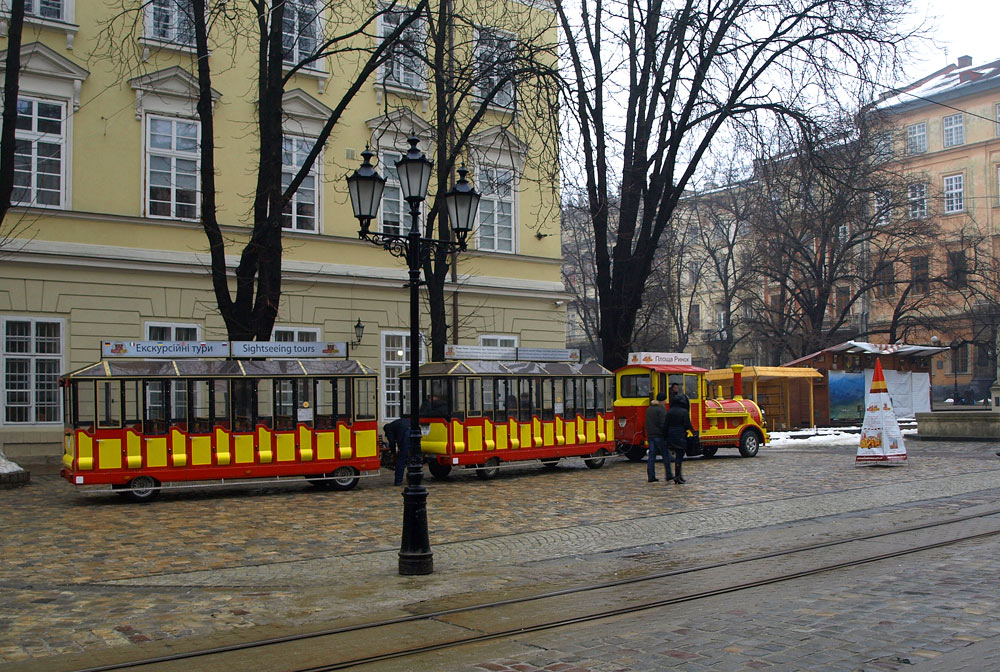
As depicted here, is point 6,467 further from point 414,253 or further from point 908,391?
point 908,391

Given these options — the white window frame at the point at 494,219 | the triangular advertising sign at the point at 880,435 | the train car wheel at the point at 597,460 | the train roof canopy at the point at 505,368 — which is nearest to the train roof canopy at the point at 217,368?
the train roof canopy at the point at 505,368

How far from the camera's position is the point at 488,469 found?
20.7m

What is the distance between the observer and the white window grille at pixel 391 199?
2798 cm

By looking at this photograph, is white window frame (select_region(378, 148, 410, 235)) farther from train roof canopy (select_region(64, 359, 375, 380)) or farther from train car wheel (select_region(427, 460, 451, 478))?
train roof canopy (select_region(64, 359, 375, 380))

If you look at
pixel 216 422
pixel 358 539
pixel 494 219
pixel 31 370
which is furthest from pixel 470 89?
pixel 358 539

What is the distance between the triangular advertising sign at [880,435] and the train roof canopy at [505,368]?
6328 millimetres

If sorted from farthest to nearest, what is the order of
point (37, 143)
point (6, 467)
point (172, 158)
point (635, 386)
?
point (635, 386)
point (172, 158)
point (37, 143)
point (6, 467)

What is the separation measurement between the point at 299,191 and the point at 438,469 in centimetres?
1020

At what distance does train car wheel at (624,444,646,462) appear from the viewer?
25.2 meters

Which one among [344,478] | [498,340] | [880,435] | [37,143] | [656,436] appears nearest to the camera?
[344,478]

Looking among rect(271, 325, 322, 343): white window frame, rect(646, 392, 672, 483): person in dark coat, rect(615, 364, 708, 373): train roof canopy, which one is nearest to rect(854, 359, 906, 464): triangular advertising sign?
rect(615, 364, 708, 373): train roof canopy

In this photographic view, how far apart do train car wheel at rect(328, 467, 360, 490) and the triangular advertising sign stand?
12003 mm

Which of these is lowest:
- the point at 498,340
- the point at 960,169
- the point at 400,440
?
the point at 400,440

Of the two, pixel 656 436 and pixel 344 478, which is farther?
pixel 656 436
